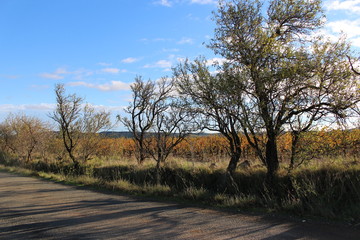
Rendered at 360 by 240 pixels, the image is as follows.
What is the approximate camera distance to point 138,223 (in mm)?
7098

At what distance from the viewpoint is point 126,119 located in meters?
18.7

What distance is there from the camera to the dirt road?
6.07 m

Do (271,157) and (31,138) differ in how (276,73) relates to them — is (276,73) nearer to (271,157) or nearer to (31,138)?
(271,157)

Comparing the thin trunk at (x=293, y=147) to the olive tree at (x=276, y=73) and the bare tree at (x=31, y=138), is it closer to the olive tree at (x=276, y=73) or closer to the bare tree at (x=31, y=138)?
the olive tree at (x=276, y=73)

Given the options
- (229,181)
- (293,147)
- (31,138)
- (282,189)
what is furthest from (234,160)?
(31,138)

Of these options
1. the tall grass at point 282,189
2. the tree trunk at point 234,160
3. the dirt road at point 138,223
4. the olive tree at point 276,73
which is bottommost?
the dirt road at point 138,223

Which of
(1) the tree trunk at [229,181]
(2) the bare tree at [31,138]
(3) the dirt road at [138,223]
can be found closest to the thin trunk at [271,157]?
(1) the tree trunk at [229,181]

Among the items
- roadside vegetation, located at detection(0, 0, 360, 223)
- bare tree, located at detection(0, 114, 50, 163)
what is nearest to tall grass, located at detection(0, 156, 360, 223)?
roadside vegetation, located at detection(0, 0, 360, 223)

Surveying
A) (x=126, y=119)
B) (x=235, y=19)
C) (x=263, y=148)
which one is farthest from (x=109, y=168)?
(x=235, y=19)

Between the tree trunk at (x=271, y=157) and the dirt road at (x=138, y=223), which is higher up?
the tree trunk at (x=271, y=157)

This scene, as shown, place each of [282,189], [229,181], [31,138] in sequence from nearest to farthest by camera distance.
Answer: [282,189] < [229,181] < [31,138]

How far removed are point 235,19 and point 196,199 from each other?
6171 mm

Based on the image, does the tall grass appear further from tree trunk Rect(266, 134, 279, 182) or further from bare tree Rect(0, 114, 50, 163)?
bare tree Rect(0, 114, 50, 163)

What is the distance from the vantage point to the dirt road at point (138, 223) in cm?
607
